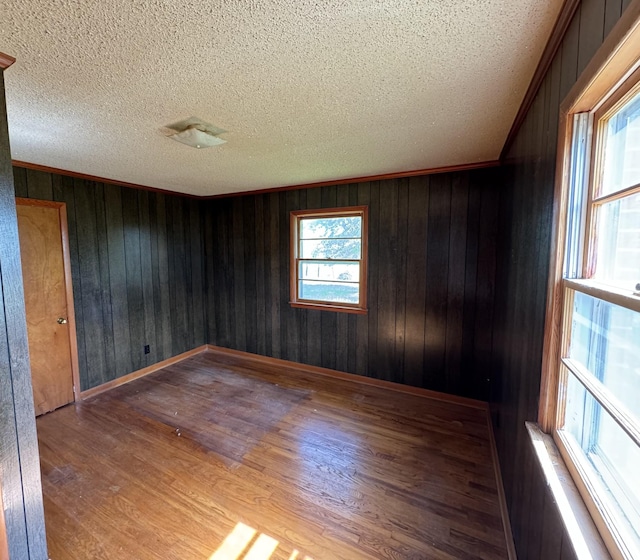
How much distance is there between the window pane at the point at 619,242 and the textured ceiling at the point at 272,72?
73cm

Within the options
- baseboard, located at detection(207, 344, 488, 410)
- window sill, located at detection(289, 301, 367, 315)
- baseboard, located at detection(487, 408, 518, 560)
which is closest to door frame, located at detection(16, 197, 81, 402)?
baseboard, located at detection(207, 344, 488, 410)

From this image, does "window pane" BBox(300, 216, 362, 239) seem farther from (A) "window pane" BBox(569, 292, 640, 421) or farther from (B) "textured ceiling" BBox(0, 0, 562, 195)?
(A) "window pane" BBox(569, 292, 640, 421)

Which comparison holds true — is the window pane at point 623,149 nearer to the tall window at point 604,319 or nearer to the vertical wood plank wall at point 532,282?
the tall window at point 604,319

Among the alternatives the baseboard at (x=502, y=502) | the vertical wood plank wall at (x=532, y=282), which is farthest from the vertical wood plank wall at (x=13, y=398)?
the baseboard at (x=502, y=502)

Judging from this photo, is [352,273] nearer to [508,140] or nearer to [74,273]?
[508,140]

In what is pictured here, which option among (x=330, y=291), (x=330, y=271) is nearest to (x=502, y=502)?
(x=330, y=291)

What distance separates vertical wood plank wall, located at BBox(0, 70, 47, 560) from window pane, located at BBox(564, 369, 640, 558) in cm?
208

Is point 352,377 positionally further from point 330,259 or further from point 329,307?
point 330,259

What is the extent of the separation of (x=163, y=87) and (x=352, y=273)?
8.40 feet

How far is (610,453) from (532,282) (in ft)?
2.35

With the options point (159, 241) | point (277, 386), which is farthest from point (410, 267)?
point (159, 241)

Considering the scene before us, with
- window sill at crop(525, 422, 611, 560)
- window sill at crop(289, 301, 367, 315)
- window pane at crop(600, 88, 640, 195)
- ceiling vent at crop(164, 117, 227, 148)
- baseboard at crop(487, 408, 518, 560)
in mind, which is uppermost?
ceiling vent at crop(164, 117, 227, 148)

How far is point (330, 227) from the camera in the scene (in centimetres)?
366

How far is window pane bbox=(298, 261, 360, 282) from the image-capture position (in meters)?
3.55
